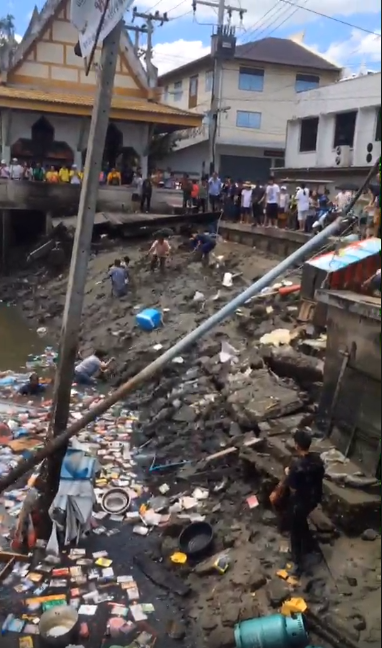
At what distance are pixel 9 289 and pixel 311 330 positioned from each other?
522 inches

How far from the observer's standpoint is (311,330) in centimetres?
959

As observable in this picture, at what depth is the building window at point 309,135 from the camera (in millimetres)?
26875

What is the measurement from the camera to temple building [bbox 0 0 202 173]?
71.3ft

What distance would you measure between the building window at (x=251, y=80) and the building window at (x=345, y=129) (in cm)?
986

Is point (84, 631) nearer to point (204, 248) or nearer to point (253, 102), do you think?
point (204, 248)

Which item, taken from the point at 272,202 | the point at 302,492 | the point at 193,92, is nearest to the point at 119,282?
the point at 272,202

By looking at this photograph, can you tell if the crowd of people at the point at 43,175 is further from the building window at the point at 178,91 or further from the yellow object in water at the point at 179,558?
the building window at the point at 178,91

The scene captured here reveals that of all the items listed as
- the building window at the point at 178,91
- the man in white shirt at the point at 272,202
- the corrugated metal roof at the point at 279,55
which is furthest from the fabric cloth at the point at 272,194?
the building window at the point at 178,91

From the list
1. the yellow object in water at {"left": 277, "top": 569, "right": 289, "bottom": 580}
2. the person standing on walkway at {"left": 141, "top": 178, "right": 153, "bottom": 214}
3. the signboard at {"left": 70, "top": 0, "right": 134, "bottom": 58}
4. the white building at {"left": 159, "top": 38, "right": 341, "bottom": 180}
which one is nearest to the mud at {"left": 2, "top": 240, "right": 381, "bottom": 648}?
the yellow object in water at {"left": 277, "top": 569, "right": 289, "bottom": 580}

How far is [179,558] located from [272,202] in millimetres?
11571

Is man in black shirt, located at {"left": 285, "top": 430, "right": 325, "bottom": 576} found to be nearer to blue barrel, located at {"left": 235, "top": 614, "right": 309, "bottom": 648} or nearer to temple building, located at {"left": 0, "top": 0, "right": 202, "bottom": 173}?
blue barrel, located at {"left": 235, "top": 614, "right": 309, "bottom": 648}

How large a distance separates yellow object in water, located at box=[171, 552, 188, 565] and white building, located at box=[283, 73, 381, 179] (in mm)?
17889

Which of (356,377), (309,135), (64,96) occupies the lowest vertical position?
(356,377)

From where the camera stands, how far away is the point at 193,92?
36.4 metres
